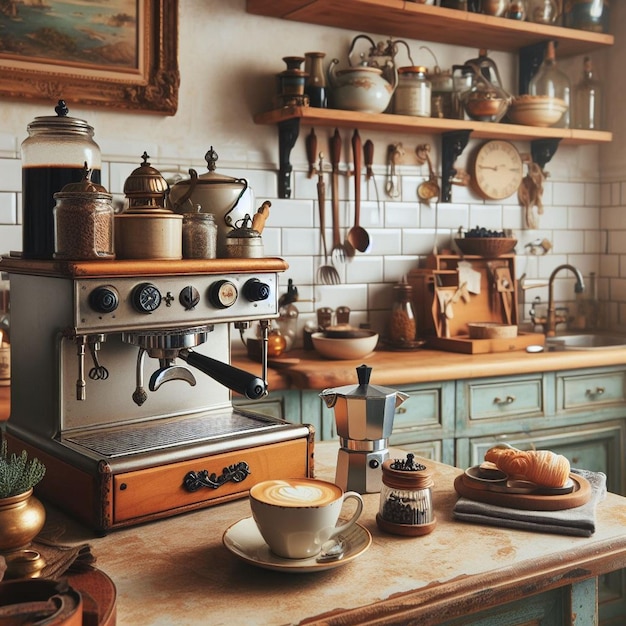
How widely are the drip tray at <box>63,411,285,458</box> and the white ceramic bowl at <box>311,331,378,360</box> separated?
1.36m

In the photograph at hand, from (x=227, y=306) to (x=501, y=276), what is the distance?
7.73 ft

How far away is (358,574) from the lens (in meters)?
1.27

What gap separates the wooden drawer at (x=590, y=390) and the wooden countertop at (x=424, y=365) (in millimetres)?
53

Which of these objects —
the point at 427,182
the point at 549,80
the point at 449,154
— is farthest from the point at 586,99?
the point at 427,182

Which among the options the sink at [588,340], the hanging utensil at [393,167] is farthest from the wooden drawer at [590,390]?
the hanging utensil at [393,167]

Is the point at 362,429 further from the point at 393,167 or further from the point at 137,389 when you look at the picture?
the point at 393,167

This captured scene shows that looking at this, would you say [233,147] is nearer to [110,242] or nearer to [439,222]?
[439,222]

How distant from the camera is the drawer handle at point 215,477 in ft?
5.11

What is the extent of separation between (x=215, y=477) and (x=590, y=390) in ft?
7.39

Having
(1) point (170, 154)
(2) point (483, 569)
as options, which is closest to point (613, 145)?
(1) point (170, 154)

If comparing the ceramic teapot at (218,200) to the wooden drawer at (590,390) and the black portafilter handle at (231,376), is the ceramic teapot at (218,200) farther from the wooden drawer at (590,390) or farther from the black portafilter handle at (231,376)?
the wooden drawer at (590,390)

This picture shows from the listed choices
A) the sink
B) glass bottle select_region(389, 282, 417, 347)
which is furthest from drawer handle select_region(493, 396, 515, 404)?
the sink

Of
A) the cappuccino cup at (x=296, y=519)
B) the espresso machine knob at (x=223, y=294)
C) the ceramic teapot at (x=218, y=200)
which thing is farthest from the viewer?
the ceramic teapot at (x=218, y=200)

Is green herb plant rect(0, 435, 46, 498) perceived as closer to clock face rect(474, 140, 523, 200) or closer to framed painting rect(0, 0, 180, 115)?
framed painting rect(0, 0, 180, 115)
